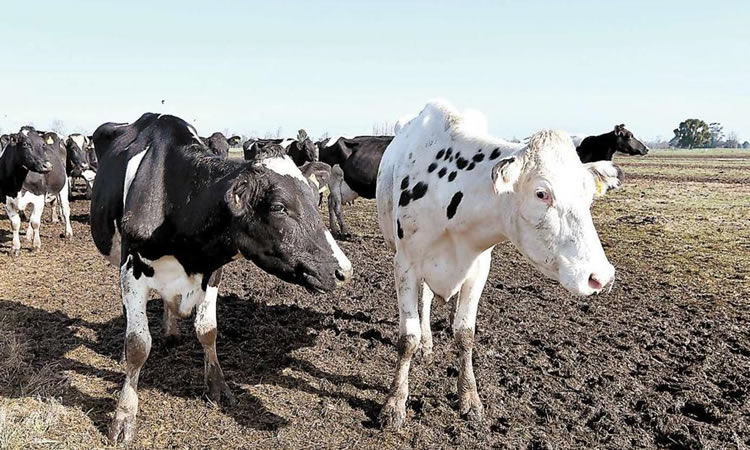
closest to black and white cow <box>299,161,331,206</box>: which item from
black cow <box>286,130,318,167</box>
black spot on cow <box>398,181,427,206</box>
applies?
black spot on cow <box>398,181,427,206</box>

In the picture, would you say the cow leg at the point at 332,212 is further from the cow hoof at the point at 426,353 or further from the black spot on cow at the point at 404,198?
the black spot on cow at the point at 404,198

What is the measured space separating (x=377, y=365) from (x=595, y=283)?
105 inches

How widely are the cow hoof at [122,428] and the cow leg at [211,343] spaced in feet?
2.25

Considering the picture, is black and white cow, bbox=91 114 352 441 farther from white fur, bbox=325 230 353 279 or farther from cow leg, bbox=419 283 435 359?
cow leg, bbox=419 283 435 359

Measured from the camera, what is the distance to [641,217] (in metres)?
14.5

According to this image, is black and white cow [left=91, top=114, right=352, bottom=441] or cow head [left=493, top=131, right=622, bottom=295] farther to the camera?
black and white cow [left=91, top=114, right=352, bottom=441]

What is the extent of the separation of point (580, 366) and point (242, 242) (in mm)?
3495

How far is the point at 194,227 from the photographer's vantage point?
3.75 m

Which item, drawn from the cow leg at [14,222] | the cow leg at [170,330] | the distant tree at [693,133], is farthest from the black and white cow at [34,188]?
the distant tree at [693,133]

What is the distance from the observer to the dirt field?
13.5 ft

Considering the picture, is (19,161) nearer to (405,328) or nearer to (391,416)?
(405,328)

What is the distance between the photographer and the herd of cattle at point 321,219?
11.2ft

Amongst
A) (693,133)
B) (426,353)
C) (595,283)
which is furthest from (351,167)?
(693,133)

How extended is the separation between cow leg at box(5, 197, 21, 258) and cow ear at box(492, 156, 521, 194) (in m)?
9.39
